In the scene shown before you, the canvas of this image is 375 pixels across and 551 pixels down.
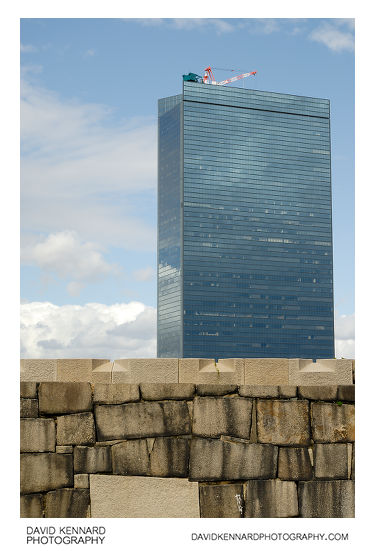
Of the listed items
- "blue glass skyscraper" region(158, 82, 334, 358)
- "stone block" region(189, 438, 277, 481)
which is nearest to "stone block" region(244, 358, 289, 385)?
"stone block" region(189, 438, 277, 481)

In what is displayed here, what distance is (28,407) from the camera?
8758 millimetres

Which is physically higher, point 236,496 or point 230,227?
point 230,227

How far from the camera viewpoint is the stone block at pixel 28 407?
875 cm

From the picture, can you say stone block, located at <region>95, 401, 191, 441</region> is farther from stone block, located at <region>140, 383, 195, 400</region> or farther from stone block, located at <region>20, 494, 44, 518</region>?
stone block, located at <region>20, 494, 44, 518</region>

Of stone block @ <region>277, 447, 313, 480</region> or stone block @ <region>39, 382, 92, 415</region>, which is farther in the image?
stone block @ <region>277, 447, 313, 480</region>

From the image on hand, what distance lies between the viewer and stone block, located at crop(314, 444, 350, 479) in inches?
354

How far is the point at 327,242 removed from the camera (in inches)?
6988

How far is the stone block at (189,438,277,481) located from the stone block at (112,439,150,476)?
1.81ft

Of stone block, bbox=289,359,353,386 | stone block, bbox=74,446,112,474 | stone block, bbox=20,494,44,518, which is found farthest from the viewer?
stone block, bbox=289,359,353,386

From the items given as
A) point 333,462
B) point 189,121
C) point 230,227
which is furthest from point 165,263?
point 333,462

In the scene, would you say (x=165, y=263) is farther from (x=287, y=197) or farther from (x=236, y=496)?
(x=236, y=496)

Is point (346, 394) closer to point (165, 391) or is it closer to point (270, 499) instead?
point (270, 499)

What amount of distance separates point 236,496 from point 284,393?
53.8 inches

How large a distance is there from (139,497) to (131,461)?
0.43 meters
